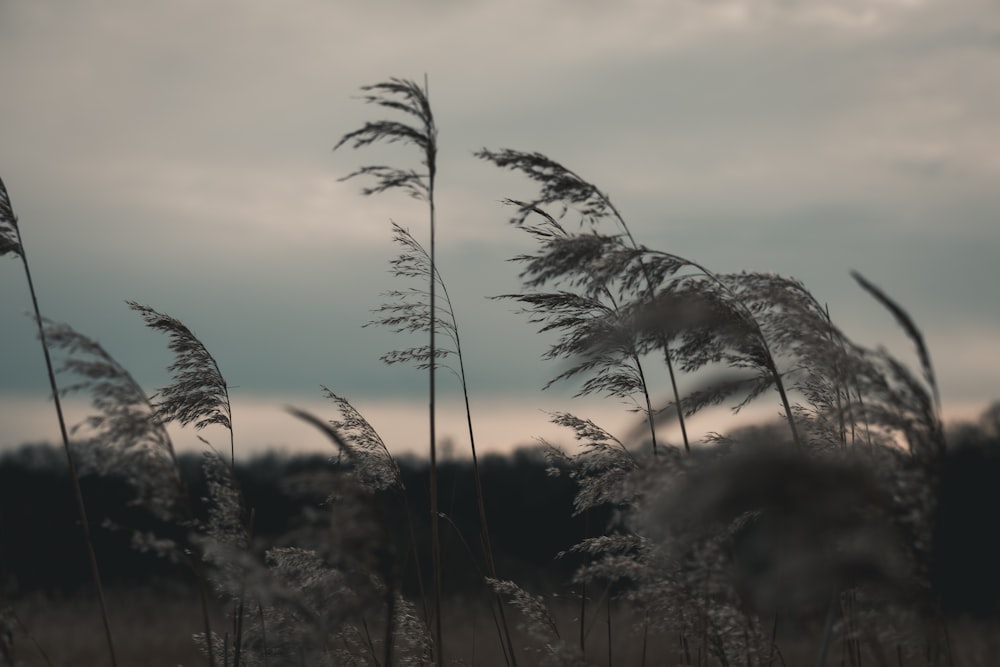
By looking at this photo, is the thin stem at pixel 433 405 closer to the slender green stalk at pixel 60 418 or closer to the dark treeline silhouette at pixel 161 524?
the slender green stalk at pixel 60 418

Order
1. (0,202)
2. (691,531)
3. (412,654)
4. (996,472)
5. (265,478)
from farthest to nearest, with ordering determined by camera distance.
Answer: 1. (265,478)
2. (996,472)
3. (0,202)
4. (412,654)
5. (691,531)

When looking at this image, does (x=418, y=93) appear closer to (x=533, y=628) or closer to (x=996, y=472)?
Answer: (x=533, y=628)

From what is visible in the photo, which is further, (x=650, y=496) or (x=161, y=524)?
(x=161, y=524)

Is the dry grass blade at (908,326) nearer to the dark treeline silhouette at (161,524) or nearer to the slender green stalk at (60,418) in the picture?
the slender green stalk at (60,418)

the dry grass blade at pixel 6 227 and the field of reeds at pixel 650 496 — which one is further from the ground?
the dry grass blade at pixel 6 227

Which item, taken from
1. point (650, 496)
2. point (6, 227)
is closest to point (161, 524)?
point (6, 227)

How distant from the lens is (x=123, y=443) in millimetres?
3057

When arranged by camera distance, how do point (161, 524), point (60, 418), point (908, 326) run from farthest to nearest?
point (161, 524) < point (60, 418) < point (908, 326)

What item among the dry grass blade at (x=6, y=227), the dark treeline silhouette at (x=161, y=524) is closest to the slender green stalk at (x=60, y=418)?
the dry grass blade at (x=6, y=227)

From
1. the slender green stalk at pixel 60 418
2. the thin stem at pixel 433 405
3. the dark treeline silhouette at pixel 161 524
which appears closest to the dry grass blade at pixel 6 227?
the slender green stalk at pixel 60 418

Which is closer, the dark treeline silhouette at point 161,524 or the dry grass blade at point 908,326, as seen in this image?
the dry grass blade at point 908,326

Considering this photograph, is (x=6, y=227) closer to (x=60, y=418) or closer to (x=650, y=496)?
(x=60, y=418)

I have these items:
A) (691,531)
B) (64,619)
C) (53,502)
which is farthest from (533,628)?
(53,502)

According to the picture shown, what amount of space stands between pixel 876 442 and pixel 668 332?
3.23 feet
